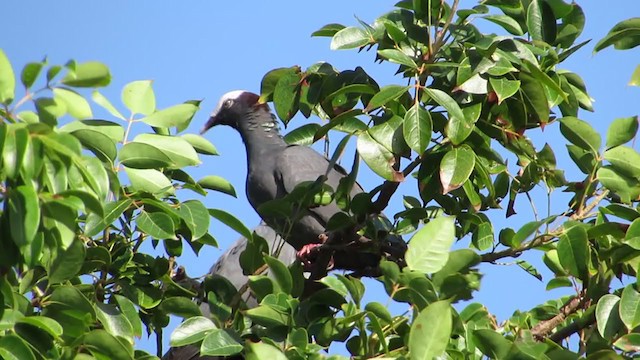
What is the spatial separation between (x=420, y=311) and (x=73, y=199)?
3.20ft

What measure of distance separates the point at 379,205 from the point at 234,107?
2.96 m

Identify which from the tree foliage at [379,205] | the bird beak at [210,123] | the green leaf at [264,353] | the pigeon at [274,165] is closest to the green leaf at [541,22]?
the tree foliage at [379,205]

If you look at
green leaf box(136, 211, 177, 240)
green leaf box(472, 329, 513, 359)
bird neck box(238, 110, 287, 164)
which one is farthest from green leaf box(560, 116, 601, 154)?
bird neck box(238, 110, 287, 164)

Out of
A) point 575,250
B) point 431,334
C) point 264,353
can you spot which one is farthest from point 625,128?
point 264,353

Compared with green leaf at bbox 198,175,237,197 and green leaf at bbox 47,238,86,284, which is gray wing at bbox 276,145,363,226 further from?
green leaf at bbox 47,238,86,284

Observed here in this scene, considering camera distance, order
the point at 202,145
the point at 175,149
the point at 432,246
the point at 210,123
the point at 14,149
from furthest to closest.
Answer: the point at 210,123 → the point at 202,145 → the point at 175,149 → the point at 432,246 → the point at 14,149

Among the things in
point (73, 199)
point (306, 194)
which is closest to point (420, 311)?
point (306, 194)

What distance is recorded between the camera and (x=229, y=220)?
3.07m

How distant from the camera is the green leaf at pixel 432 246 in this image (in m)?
2.79

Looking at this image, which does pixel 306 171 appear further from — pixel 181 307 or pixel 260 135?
pixel 181 307

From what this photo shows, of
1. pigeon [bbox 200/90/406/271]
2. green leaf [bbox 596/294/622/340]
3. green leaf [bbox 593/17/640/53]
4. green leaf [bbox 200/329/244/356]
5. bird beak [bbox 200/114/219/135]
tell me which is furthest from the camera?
bird beak [bbox 200/114/219/135]

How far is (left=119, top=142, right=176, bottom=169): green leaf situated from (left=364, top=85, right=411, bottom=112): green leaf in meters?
0.64

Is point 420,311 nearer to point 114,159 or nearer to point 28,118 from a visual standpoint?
point 114,159

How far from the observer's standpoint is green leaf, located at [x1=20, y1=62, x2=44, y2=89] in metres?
2.28
